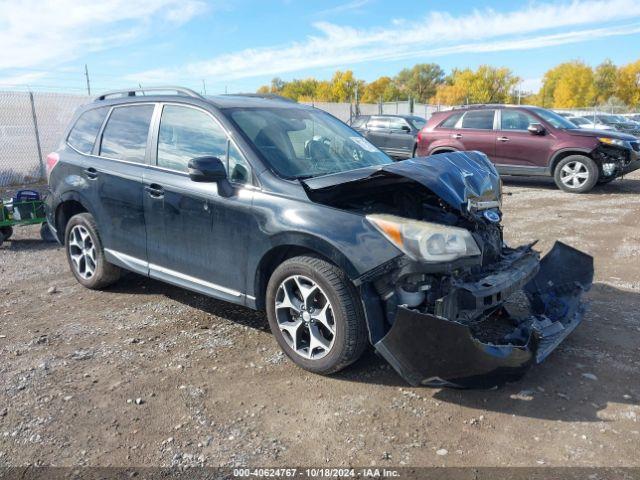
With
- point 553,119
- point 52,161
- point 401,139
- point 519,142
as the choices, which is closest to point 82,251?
point 52,161

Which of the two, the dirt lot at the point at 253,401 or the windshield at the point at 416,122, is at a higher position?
the windshield at the point at 416,122

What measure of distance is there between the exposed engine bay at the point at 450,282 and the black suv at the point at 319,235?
1cm

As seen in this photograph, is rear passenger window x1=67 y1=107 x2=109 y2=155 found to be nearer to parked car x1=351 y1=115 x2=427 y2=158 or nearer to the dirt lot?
the dirt lot

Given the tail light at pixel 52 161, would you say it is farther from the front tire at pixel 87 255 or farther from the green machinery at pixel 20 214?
the green machinery at pixel 20 214

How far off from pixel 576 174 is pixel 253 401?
32.5ft

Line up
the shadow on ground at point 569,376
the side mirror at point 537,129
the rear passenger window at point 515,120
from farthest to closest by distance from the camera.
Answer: the rear passenger window at point 515,120, the side mirror at point 537,129, the shadow on ground at point 569,376

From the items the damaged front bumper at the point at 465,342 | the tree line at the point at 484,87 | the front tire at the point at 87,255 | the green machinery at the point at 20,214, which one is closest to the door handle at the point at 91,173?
the front tire at the point at 87,255

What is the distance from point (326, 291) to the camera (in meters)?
3.26

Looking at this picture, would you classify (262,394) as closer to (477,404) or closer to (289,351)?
(289,351)

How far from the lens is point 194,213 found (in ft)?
12.9

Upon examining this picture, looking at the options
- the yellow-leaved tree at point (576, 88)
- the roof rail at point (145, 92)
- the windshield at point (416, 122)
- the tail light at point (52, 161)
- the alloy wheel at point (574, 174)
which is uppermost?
the yellow-leaved tree at point (576, 88)

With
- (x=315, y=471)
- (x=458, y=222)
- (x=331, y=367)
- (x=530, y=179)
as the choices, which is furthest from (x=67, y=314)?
(x=530, y=179)

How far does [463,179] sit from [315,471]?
2125 mm

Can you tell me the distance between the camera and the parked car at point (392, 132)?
49.2ft
